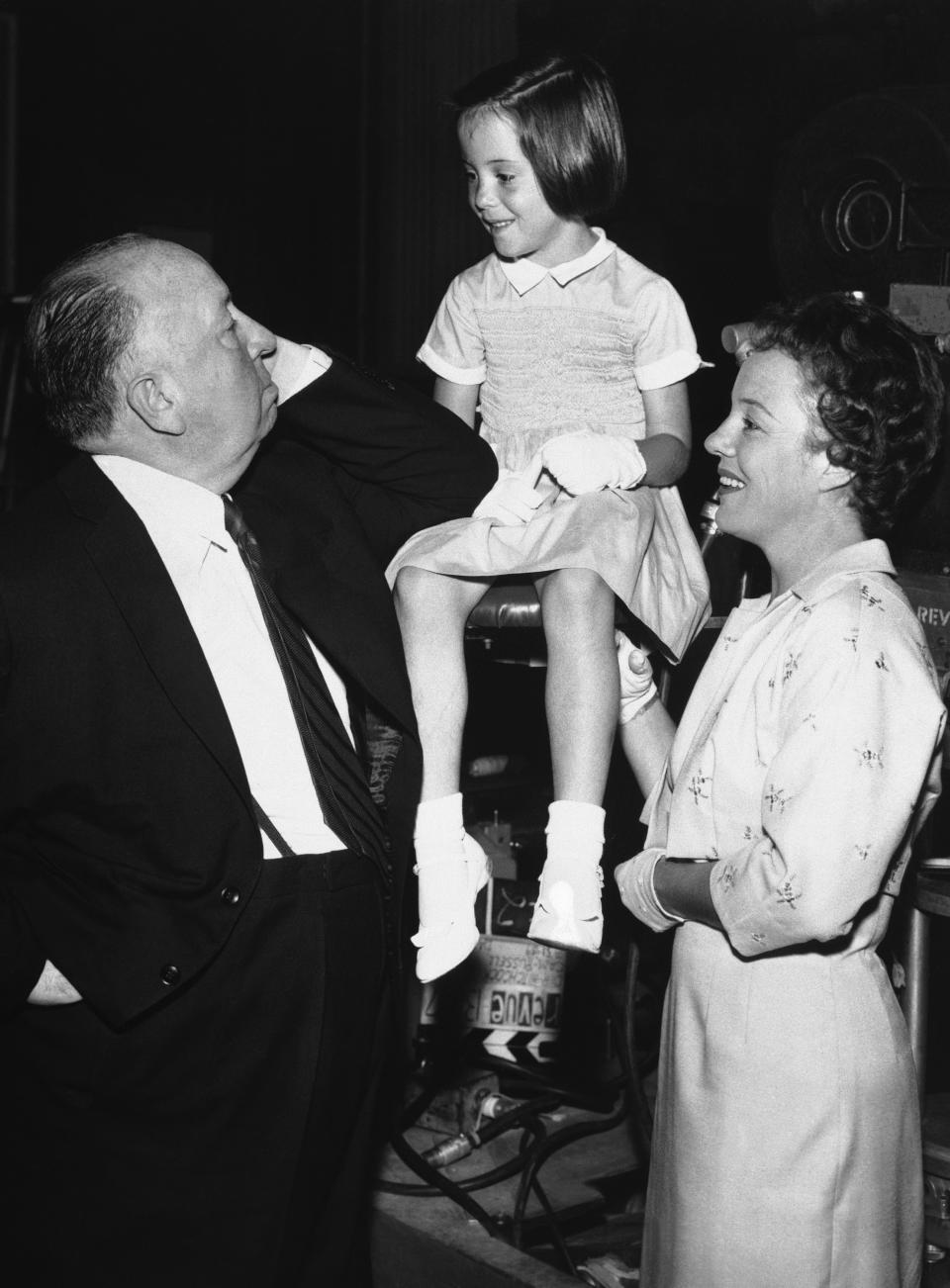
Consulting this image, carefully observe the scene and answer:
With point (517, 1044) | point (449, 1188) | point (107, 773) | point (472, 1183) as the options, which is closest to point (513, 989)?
point (517, 1044)

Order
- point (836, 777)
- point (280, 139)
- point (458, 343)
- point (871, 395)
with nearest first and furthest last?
point (836, 777) < point (871, 395) < point (458, 343) < point (280, 139)

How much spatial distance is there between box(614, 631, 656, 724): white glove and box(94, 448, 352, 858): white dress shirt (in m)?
0.58

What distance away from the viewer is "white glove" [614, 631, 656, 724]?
2521 mm

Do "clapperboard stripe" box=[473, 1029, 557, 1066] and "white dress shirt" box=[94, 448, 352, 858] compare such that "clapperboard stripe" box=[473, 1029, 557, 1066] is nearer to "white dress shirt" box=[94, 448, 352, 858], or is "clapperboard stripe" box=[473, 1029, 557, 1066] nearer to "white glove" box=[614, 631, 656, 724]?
"white glove" box=[614, 631, 656, 724]

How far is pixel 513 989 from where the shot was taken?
3.94m

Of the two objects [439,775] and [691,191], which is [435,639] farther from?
[691,191]

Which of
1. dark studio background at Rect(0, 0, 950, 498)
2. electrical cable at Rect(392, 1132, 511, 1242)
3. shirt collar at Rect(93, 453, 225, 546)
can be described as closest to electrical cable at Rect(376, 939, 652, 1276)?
electrical cable at Rect(392, 1132, 511, 1242)

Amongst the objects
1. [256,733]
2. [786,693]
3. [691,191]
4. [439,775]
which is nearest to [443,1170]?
[439,775]

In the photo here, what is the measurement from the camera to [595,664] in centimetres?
236

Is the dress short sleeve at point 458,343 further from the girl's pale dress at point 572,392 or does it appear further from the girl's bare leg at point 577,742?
the girl's bare leg at point 577,742

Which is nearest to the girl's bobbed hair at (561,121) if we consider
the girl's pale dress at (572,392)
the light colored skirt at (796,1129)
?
the girl's pale dress at (572,392)

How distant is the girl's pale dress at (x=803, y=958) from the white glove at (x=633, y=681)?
42 cm

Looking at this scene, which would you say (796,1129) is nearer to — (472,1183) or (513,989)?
(472,1183)

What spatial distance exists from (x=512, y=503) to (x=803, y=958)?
883mm
